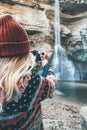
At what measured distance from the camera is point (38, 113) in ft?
6.55

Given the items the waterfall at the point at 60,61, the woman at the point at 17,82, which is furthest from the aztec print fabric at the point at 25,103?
the waterfall at the point at 60,61

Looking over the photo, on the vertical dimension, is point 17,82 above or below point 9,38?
below

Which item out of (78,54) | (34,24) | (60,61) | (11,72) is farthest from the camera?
(60,61)

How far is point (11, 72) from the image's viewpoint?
182cm

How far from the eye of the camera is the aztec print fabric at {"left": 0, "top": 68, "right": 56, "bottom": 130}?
189cm

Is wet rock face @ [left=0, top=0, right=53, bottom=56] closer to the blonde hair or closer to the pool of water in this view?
the pool of water

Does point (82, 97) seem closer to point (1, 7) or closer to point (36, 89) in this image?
point (1, 7)

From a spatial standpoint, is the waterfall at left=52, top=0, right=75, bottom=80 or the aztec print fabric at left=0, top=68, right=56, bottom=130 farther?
the waterfall at left=52, top=0, right=75, bottom=80

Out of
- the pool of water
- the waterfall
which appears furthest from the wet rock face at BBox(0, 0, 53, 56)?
the pool of water

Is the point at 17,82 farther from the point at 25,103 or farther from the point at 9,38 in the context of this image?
the point at 9,38

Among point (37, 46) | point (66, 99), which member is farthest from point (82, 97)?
point (37, 46)

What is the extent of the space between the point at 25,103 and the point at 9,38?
0.36 meters

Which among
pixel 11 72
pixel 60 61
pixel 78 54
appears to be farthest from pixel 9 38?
pixel 60 61

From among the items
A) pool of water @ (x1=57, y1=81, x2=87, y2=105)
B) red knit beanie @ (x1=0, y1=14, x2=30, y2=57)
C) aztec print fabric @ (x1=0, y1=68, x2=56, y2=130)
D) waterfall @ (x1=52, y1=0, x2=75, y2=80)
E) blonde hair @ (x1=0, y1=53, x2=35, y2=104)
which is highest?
red knit beanie @ (x1=0, y1=14, x2=30, y2=57)
